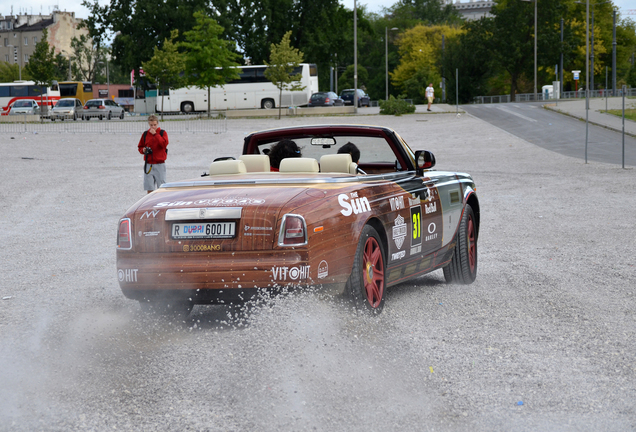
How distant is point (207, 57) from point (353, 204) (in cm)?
4805

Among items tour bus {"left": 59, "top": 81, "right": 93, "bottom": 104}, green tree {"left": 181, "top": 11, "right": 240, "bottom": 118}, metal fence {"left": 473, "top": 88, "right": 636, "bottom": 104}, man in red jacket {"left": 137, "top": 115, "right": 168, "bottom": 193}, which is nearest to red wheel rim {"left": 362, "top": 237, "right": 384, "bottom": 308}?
man in red jacket {"left": 137, "top": 115, "right": 168, "bottom": 193}

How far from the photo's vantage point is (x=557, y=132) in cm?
3759

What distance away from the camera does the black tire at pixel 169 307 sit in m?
5.68

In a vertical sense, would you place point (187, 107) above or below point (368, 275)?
above

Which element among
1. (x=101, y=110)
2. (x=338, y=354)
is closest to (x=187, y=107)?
(x=101, y=110)

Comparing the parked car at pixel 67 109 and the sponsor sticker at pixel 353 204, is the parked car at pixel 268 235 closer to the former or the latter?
→ the sponsor sticker at pixel 353 204

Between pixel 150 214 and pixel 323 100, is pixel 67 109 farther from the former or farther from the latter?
pixel 150 214

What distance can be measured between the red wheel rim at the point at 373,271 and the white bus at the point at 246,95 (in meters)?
57.5

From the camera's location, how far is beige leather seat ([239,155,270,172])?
673cm

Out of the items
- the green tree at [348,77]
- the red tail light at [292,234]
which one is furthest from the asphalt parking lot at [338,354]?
the green tree at [348,77]

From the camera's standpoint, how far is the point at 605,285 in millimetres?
7695

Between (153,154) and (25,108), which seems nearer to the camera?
(153,154)

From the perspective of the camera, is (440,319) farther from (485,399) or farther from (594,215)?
(594,215)

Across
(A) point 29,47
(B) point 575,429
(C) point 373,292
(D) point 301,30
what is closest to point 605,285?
(C) point 373,292
